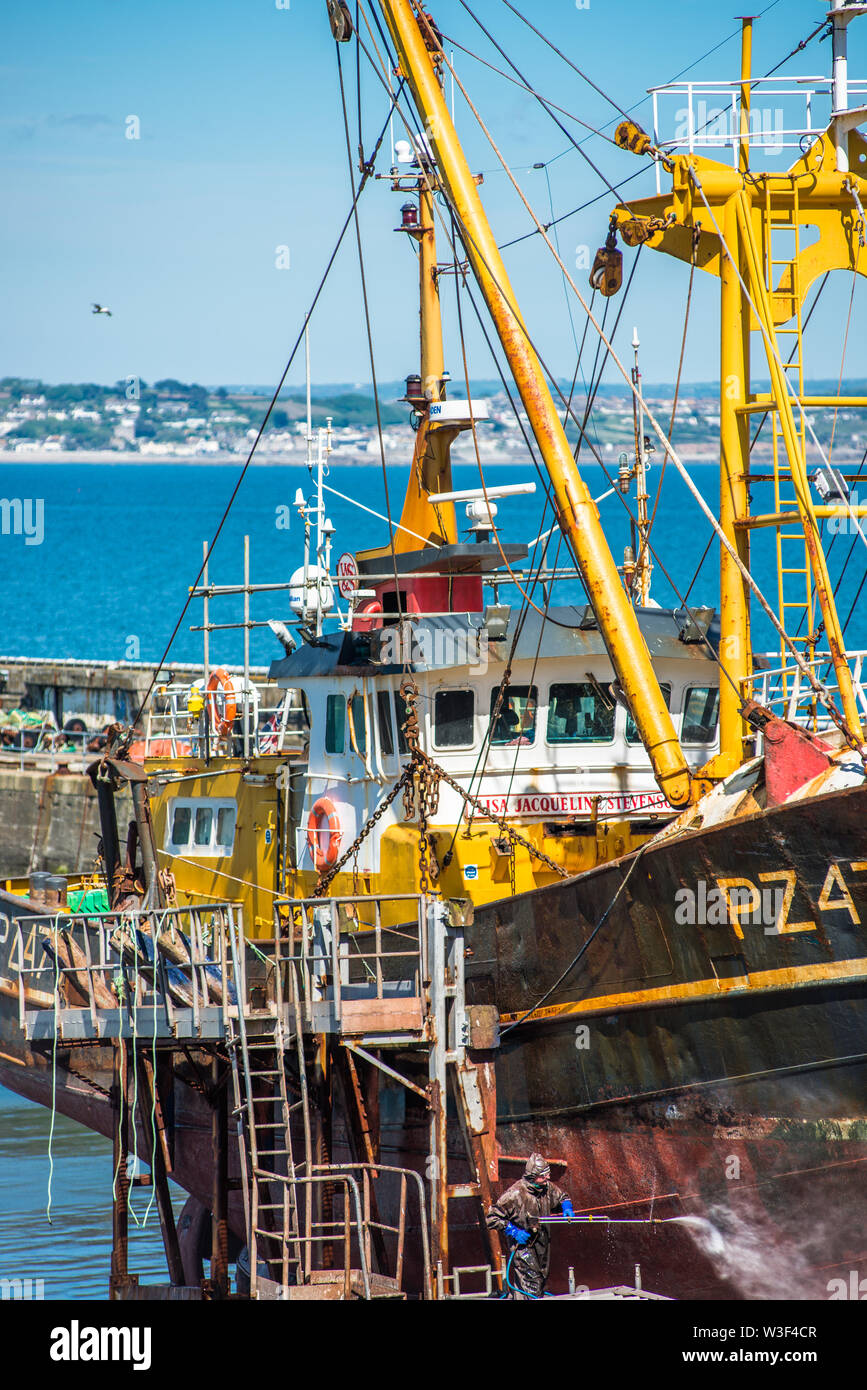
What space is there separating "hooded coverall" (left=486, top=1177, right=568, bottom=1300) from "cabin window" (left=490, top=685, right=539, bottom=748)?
5.33 m

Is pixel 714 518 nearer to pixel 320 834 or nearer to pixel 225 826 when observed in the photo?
pixel 320 834

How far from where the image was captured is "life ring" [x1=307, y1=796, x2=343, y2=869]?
17547 mm

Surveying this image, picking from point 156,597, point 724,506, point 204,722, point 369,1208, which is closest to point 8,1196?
point 204,722

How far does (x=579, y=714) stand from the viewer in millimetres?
17094

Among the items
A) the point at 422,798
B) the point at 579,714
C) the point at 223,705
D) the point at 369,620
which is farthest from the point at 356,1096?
the point at 223,705

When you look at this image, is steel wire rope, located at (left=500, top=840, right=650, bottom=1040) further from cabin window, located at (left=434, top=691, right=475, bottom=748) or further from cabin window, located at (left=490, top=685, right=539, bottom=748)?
cabin window, located at (left=434, top=691, right=475, bottom=748)

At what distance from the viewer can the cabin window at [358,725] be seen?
57.6 ft

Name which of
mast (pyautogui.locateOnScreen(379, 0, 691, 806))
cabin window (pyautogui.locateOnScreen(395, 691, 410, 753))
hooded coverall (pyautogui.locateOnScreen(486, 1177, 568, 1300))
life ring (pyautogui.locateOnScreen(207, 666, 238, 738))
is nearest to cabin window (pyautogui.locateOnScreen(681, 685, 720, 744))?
mast (pyautogui.locateOnScreen(379, 0, 691, 806))

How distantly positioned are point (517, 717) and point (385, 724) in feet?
4.81

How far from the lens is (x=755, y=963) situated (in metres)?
13.5

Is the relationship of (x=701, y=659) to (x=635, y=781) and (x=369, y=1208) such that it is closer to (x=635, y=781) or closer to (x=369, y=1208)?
(x=635, y=781)

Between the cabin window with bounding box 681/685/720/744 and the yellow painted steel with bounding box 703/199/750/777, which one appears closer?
the yellow painted steel with bounding box 703/199/750/777

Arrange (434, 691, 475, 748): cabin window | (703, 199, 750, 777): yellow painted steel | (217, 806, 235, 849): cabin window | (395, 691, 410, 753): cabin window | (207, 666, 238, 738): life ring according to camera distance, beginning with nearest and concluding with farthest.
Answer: (703, 199, 750, 777): yellow painted steel → (434, 691, 475, 748): cabin window → (395, 691, 410, 753): cabin window → (217, 806, 235, 849): cabin window → (207, 666, 238, 738): life ring

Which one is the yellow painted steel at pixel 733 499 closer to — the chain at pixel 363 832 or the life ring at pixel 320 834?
the chain at pixel 363 832
